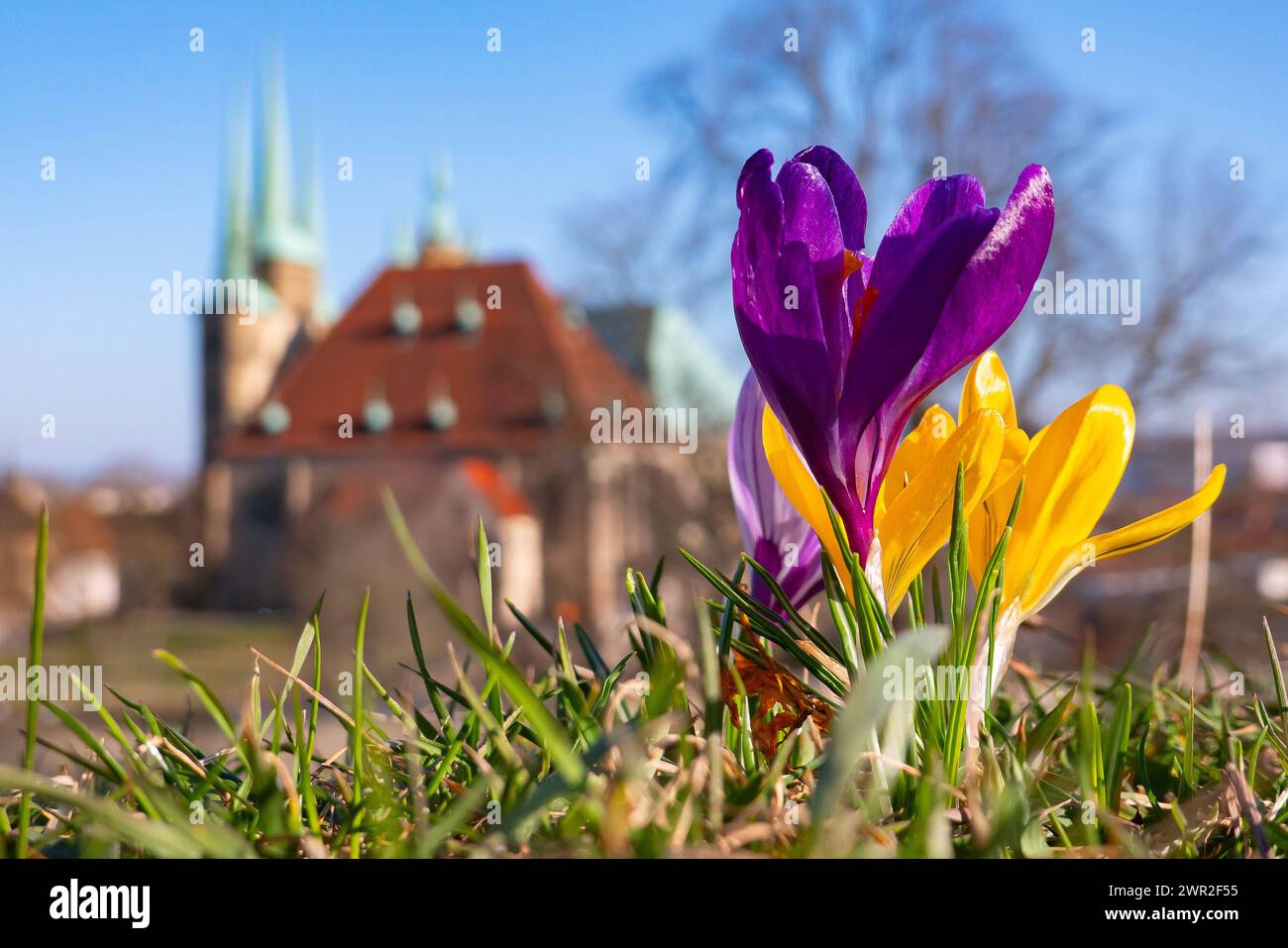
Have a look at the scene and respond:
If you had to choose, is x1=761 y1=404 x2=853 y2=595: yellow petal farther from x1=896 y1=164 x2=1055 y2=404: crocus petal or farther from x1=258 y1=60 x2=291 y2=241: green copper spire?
x1=258 y1=60 x2=291 y2=241: green copper spire

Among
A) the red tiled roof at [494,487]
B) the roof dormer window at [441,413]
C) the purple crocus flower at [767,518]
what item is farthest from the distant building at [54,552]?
the purple crocus flower at [767,518]

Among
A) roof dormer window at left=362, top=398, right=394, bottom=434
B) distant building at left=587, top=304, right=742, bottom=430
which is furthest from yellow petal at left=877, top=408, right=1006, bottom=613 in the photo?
roof dormer window at left=362, top=398, right=394, bottom=434

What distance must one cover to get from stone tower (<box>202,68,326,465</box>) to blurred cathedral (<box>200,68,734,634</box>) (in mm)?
45

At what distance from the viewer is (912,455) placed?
0.49 metres

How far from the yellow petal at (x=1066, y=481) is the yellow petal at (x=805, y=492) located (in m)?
0.07

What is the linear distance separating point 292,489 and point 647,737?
21.6 m

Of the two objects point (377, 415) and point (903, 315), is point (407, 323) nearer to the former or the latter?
point (377, 415)

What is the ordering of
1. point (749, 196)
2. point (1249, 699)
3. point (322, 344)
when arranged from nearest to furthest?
point (749, 196) → point (1249, 699) → point (322, 344)

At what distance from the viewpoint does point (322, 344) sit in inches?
881

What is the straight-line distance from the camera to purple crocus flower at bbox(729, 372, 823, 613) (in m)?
0.55
